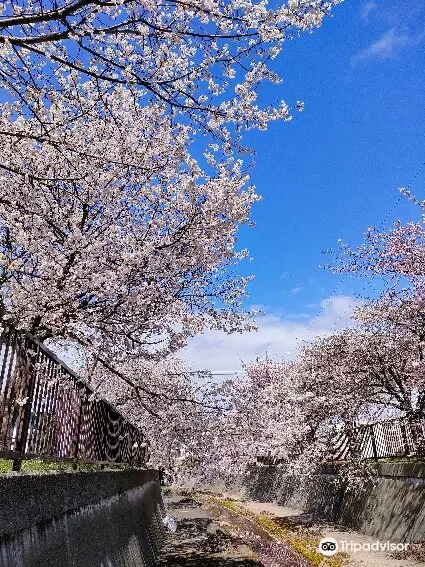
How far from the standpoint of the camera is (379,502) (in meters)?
18.5

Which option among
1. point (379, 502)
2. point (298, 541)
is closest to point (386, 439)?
point (379, 502)

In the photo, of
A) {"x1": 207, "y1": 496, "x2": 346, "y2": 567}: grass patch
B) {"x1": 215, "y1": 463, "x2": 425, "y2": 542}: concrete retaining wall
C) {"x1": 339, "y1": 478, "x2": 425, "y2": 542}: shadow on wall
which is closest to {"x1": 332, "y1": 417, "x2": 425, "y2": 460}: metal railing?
{"x1": 215, "y1": 463, "x2": 425, "y2": 542}: concrete retaining wall

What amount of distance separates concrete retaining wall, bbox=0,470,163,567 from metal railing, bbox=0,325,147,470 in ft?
1.57

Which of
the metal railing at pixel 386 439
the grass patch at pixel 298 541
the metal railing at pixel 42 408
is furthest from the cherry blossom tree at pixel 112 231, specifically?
the metal railing at pixel 386 439

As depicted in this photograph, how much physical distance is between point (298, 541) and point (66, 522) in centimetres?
1422

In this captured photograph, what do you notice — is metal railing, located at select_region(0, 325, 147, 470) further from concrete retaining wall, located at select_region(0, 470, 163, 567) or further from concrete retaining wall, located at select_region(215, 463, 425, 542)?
concrete retaining wall, located at select_region(215, 463, 425, 542)

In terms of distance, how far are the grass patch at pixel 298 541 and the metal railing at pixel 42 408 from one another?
729 cm

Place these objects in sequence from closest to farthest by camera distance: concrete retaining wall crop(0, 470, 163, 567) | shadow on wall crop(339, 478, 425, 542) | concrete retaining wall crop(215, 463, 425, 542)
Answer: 1. concrete retaining wall crop(0, 470, 163, 567)
2. shadow on wall crop(339, 478, 425, 542)
3. concrete retaining wall crop(215, 463, 425, 542)

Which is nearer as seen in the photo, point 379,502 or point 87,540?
point 87,540

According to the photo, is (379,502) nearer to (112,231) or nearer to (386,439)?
(386,439)

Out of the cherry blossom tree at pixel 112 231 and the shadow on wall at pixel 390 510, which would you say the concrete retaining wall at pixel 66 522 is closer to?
the cherry blossom tree at pixel 112 231

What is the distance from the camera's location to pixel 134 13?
5676 mm

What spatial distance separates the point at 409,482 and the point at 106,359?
1108cm

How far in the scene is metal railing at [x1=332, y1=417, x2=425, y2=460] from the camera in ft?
62.3
